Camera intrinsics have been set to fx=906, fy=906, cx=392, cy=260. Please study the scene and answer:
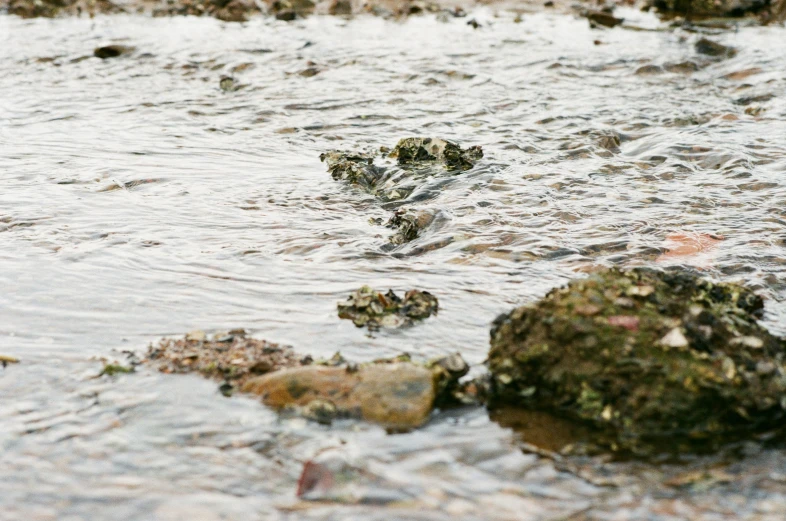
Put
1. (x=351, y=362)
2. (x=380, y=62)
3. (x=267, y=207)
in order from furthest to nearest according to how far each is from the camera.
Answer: (x=380, y=62) → (x=267, y=207) → (x=351, y=362)

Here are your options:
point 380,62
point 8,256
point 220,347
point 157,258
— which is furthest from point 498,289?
point 380,62

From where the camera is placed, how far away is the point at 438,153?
7977mm

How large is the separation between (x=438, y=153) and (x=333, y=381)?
13.5ft

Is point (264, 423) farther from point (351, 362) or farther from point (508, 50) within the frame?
point (508, 50)

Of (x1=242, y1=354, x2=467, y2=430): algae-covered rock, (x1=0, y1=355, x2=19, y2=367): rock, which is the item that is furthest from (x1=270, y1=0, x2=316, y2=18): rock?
(x1=242, y1=354, x2=467, y2=430): algae-covered rock

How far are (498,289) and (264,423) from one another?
194 centimetres

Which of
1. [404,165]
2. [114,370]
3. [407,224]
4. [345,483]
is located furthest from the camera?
[404,165]

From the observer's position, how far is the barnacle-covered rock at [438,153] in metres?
7.89

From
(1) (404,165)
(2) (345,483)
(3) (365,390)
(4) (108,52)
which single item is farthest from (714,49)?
(2) (345,483)

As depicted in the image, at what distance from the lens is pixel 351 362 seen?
4.50m

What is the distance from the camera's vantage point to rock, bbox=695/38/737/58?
12055 mm

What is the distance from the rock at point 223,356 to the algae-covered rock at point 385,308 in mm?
504

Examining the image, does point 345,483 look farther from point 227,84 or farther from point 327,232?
point 227,84

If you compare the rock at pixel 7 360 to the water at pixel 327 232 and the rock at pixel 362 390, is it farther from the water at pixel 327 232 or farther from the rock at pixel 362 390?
the rock at pixel 362 390
